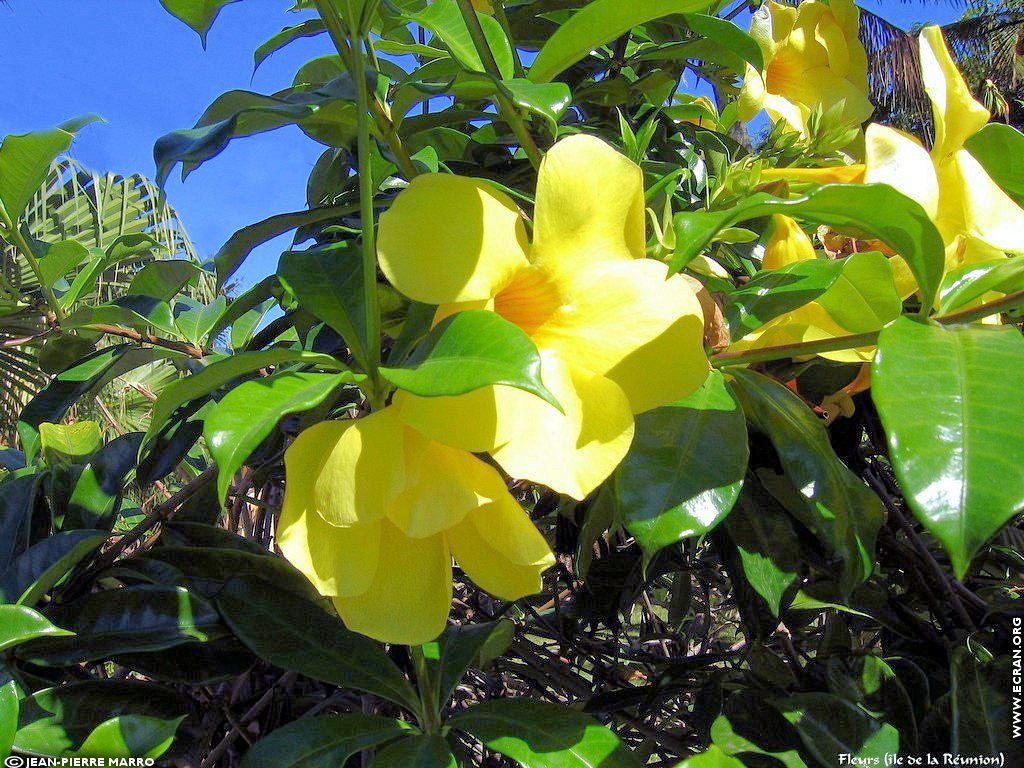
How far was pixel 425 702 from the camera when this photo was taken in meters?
0.61

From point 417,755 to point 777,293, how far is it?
46 centimetres

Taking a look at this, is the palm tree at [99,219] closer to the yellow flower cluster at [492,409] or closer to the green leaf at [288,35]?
the green leaf at [288,35]

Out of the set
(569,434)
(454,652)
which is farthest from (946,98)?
(454,652)

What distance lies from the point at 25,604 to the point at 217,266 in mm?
342

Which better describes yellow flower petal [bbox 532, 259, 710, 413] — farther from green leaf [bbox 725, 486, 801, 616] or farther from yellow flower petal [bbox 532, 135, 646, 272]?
green leaf [bbox 725, 486, 801, 616]

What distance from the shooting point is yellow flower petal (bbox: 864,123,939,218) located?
19.9 inches

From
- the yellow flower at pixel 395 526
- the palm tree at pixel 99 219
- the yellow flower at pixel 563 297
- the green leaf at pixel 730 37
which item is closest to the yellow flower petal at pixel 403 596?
the yellow flower at pixel 395 526

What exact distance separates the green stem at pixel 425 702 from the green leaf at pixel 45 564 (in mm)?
294

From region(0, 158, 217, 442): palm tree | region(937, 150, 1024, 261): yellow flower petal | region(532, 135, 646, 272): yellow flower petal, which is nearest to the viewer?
region(532, 135, 646, 272): yellow flower petal

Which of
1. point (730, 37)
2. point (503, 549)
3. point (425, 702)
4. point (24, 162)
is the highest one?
point (24, 162)

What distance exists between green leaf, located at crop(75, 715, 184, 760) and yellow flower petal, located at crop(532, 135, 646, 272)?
0.45m

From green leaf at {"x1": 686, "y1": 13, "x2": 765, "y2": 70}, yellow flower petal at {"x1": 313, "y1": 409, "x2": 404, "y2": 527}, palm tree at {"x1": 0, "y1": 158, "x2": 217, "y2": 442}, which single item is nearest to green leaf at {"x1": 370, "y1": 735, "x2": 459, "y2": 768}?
yellow flower petal at {"x1": 313, "y1": 409, "x2": 404, "y2": 527}

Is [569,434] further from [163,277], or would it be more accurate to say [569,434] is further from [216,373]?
[163,277]

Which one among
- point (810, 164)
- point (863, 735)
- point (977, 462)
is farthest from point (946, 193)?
point (863, 735)
